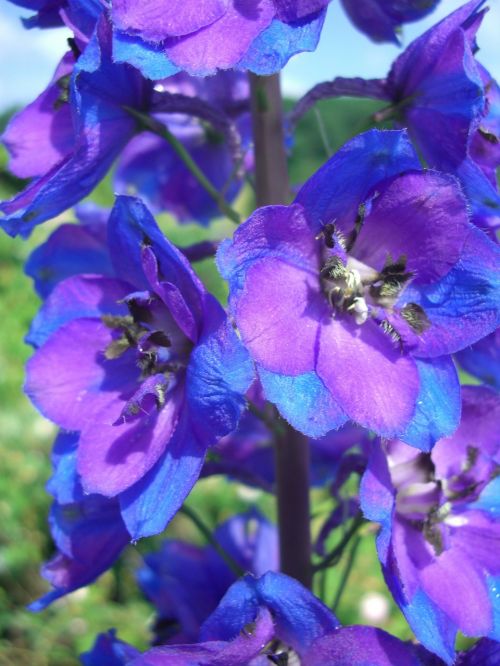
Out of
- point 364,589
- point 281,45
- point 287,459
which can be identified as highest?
point 281,45

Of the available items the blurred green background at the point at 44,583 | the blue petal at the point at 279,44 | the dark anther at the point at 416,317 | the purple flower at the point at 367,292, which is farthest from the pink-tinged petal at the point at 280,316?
the blurred green background at the point at 44,583

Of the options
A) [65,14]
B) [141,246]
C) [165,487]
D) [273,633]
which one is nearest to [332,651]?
[273,633]

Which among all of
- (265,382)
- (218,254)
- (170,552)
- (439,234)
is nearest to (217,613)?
(265,382)

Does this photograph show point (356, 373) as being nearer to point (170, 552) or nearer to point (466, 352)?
point (466, 352)

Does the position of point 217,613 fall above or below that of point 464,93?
below

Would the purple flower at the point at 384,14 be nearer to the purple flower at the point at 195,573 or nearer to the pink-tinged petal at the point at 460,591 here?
the pink-tinged petal at the point at 460,591

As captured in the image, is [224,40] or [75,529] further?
[75,529]

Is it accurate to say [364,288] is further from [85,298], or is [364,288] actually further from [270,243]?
[85,298]
